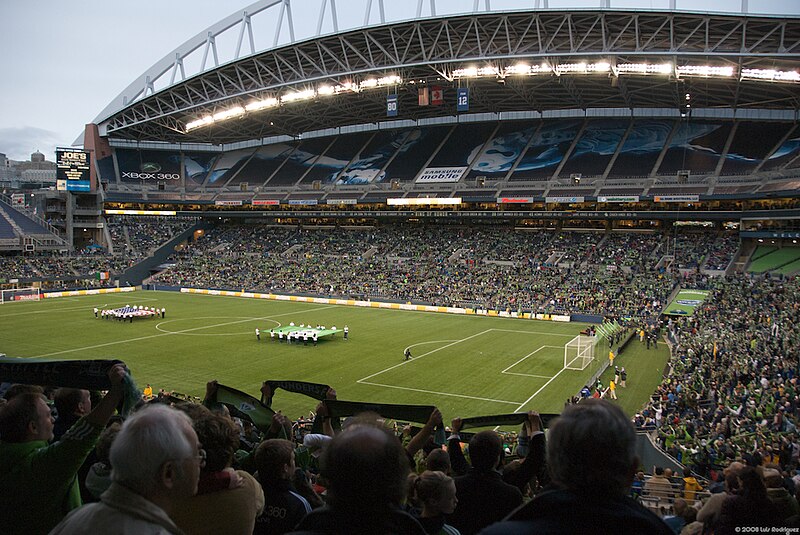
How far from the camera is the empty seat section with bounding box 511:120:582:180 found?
6825 cm

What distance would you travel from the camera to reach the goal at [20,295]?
5731 centimetres

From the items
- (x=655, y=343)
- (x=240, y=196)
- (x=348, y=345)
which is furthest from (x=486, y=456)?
(x=240, y=196)

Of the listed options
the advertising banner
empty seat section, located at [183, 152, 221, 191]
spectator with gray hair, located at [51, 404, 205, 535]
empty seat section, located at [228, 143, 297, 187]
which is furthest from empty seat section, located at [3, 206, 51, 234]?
spectator with gray hair, located at [51, 404, 205, 535]

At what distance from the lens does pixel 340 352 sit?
34.8 meters

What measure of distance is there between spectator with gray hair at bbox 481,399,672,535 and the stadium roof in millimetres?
44076

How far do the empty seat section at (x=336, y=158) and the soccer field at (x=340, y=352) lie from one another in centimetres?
3145

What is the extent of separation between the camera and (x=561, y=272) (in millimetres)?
56719

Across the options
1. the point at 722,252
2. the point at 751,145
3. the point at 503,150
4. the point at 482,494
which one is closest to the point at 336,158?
the point at 503,150

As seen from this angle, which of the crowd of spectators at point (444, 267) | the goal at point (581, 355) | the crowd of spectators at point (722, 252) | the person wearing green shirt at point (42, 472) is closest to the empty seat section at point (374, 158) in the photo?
the crowd of spectators at point (444, 267)

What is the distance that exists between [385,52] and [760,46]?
29.0 meters

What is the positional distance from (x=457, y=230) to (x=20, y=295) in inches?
1919

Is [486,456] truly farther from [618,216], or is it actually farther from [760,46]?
[618,216]

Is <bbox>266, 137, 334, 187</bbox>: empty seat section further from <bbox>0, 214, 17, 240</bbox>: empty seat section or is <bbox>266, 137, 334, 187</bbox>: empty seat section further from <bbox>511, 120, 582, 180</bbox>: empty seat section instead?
<bbox>0, 214, 17, 240</bbox>: empty seat section

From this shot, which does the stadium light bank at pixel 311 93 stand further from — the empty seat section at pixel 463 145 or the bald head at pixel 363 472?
the bald head at pixel 363 472
